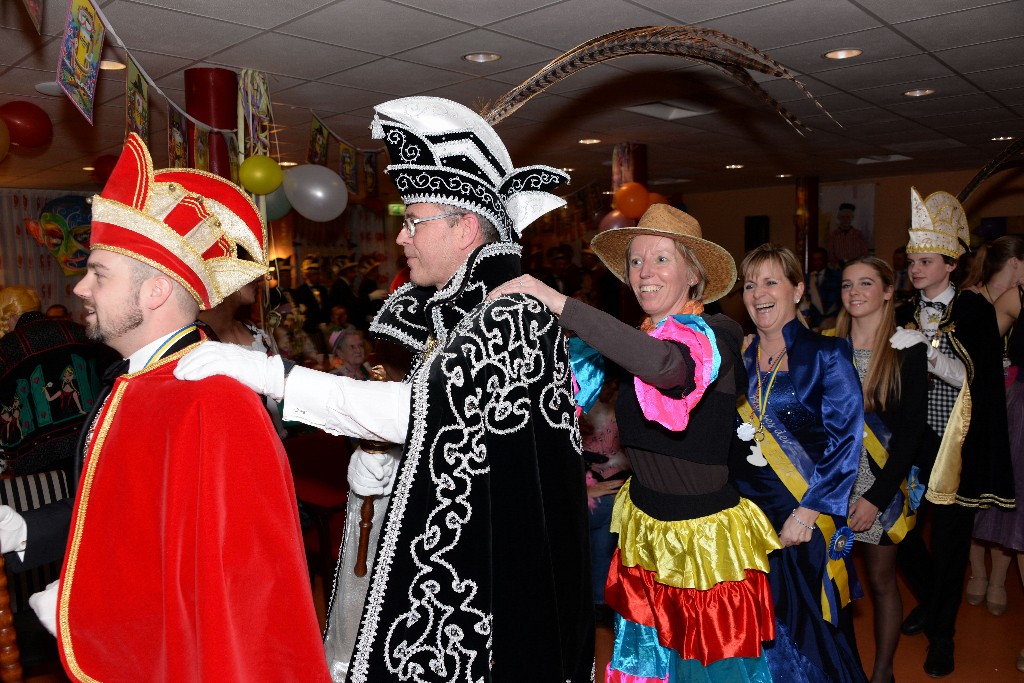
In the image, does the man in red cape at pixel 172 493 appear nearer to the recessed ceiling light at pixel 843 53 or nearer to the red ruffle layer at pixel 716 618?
the red ruffle layer at pixel 716 618

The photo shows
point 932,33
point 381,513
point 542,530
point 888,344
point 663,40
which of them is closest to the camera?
point 542,530

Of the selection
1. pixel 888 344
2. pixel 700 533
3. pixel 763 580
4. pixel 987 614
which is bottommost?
pixel 987 614

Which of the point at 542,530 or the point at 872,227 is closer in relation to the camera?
the point at 542,530

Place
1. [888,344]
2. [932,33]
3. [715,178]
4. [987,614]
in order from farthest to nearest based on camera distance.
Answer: [715,178] → [932,33] → [987,614] → [888,344]

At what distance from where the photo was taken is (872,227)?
12758mm

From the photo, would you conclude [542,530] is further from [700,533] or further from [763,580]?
[763,580]

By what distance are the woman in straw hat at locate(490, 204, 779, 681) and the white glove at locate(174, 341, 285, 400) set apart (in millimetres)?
941

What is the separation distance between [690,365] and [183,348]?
1.13m

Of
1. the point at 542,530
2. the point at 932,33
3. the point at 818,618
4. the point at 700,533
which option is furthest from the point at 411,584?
the point at 932,33

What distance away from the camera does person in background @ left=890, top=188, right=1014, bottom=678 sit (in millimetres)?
3395

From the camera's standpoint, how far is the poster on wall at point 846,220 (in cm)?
1278

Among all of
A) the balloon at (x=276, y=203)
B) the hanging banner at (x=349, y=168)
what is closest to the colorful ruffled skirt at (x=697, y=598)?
the balloon at (x=276, y=203)

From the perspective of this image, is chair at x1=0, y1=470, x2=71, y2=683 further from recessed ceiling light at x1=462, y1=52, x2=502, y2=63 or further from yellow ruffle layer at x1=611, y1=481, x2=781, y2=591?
recessed ceiling light at x1=462, y1=52, x2=502, y2=63

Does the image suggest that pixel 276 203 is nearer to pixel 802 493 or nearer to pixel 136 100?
pixel 136 100
